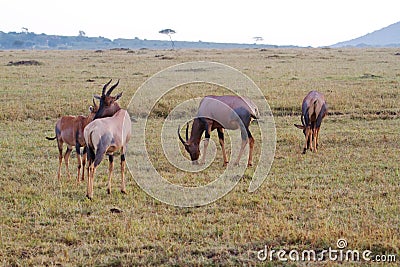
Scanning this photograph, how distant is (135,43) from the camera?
533 ft

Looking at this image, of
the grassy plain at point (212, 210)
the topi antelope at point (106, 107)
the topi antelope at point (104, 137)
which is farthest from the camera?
the topi antelope at point (106, 107)

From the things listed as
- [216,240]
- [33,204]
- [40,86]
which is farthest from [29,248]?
[40,86]

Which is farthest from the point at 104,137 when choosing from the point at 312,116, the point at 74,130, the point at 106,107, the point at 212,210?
the point at 312,116

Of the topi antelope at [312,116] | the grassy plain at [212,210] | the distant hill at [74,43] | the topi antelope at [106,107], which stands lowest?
the grassy plain at [212,210]

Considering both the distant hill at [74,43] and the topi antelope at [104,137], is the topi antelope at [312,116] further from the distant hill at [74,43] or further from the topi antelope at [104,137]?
the distant hill at [74,43]

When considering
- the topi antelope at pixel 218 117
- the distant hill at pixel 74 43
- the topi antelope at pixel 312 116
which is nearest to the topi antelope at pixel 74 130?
the topi antelope at pixel 218 117

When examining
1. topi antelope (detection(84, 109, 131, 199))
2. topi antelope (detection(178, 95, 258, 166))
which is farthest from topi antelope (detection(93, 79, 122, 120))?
topi antelope (detection(178, 95, 258, 166))

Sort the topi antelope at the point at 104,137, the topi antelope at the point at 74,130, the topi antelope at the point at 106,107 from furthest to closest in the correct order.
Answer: the topi antelope at the point at 74,130
the topi antelope at the point at 106,107
the topi antelope at the point at 104,137

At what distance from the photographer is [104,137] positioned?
7629 millimetres

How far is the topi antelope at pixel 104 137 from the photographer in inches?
300

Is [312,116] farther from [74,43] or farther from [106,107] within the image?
[74,43]

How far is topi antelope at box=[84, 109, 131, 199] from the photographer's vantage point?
25.0 ft

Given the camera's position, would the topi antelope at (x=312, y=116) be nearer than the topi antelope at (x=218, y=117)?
No

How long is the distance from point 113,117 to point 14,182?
224 centimetres
